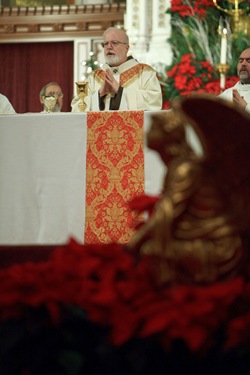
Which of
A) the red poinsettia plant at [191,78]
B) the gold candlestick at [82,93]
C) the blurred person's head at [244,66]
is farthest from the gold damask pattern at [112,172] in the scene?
the red poinsettia plant at [191,78]

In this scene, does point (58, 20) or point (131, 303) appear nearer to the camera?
point (131, 303)

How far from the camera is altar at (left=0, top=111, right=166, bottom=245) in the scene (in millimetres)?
5312

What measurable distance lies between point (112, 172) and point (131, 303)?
11.9 ft

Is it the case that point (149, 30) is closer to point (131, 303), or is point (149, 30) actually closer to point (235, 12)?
point (235, 12)

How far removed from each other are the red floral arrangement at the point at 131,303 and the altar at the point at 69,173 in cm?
344

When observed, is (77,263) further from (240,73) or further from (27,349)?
(240,73)

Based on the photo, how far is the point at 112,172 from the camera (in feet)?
17.6

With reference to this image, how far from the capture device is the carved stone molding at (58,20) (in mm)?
12266

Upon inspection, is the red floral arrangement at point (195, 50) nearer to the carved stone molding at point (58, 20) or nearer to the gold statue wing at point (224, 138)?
the carved stone molding at point (58, 20)

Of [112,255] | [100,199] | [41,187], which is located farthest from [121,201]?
[112,255]

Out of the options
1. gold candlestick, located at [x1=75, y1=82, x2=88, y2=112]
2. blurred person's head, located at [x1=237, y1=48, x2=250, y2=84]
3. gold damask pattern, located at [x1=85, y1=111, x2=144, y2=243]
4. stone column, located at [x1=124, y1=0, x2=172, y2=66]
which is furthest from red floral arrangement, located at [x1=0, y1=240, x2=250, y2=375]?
stone column, located at [x1=124, y1=0, x2=172, y2=66]

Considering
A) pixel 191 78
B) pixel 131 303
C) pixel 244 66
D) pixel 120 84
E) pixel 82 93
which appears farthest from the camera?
pixel 191 78

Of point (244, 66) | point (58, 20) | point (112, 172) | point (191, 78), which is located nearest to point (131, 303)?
point (112, 172)

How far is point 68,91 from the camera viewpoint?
13.0m
